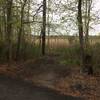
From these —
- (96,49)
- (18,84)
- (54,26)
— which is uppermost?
(54,26)

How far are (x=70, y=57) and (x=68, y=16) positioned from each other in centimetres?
513

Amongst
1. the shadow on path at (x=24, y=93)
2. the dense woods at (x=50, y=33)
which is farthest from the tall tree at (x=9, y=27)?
the shadow on path at (x=24, y=93)

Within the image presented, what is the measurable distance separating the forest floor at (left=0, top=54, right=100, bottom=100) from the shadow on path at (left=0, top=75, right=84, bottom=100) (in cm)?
95

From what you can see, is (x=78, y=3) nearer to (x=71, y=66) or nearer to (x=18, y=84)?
(x=71, y=66)

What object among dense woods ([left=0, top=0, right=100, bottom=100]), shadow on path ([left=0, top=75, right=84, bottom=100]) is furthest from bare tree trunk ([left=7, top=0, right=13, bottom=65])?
shadow on path ([left=0, top=75, right=84, bottom=100])

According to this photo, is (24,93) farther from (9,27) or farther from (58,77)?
(9,27)

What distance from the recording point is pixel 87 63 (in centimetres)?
1739

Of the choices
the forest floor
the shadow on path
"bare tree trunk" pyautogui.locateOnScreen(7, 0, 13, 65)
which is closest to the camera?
the shadow on path

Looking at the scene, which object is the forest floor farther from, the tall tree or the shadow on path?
the tall tree

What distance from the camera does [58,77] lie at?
16672 mm

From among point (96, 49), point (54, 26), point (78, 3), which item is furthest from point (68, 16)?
point (54, 26)

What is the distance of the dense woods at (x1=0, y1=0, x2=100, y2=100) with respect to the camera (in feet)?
55.4

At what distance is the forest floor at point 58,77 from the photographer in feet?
44.2

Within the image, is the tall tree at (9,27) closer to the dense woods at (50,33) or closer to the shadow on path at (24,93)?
the dense woods at (50,33)
